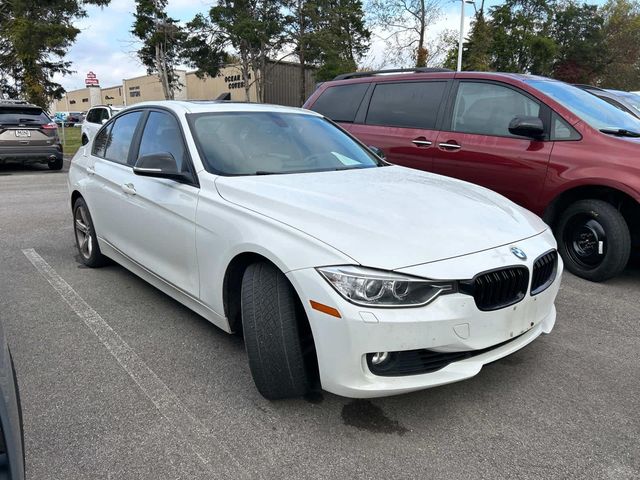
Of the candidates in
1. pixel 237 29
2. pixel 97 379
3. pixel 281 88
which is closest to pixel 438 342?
pixel 97 379

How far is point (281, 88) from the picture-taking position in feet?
140

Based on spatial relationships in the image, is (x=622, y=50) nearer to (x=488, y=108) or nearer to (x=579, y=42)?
(x=579, y=42)

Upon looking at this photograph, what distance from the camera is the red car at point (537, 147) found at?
4336mm

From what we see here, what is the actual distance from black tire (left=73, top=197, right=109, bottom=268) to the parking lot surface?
0.94 meters

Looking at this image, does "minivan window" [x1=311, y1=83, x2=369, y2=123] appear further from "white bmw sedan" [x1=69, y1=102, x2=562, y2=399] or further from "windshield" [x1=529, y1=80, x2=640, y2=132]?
"white bmw sedan" [x1=69, y1=102, x2=562, y2=399]

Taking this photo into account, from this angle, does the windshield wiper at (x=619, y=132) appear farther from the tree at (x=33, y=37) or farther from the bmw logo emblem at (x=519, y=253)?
the tree at (x=33, y=37)

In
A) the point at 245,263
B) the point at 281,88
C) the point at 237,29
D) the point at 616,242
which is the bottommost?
the point at 616,242

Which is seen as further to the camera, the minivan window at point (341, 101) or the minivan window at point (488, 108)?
the minivan window at point (341, 101)

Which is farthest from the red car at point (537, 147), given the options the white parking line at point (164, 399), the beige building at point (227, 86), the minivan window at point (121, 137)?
the beige building at point (227, 86)

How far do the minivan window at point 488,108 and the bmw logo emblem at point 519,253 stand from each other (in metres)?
2.69

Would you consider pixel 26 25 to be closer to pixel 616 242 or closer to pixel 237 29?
pixel 237 29

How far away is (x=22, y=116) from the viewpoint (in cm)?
1205

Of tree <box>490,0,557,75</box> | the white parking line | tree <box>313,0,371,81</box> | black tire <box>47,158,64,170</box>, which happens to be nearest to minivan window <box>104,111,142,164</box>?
the white parking line

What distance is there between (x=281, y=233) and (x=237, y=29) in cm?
3242
